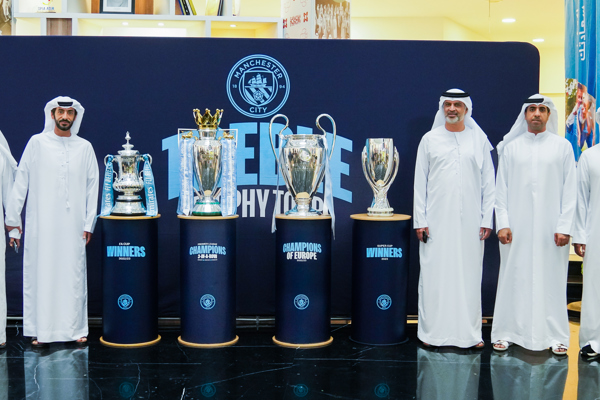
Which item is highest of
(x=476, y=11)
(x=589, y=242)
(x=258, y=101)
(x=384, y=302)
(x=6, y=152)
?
(x=476, y=11)

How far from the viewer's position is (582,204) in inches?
145

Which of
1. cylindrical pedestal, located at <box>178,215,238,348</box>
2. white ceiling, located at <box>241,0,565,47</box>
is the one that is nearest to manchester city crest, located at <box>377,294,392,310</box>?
cylindrical pedestal, located at <box>178,215,238,348</box>

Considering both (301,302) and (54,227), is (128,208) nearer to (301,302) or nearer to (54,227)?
(54,227)

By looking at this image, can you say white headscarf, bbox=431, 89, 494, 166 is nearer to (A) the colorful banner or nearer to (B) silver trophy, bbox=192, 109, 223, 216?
(A) the colorful banner

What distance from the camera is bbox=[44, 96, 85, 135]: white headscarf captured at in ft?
12.8

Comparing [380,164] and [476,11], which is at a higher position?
[476,11]

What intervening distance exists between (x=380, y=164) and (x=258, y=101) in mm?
972

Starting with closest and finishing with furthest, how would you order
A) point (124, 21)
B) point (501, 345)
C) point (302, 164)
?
1. point (501, 345)
2. point (302, 164)
3. point (124, 21)

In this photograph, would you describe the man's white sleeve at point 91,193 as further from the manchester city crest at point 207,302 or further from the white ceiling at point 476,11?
the white ceiling at point 476,11

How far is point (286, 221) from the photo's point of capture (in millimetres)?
3865

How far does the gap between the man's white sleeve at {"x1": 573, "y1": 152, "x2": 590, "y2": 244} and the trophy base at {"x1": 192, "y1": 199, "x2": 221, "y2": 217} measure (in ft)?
6.84

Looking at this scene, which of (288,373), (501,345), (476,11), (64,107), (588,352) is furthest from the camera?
(476,11)

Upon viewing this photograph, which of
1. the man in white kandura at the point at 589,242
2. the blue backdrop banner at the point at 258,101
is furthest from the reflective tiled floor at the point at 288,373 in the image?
the blue backdrop banner at the point at 258,101

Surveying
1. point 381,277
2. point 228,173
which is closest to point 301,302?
point 381,277
